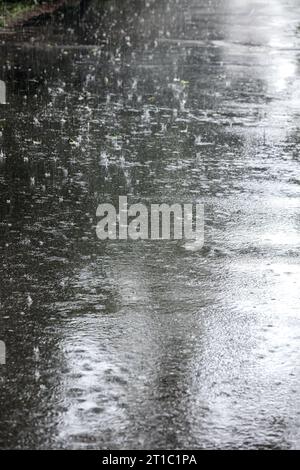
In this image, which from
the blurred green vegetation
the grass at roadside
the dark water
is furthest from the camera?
the blurred green vegetation

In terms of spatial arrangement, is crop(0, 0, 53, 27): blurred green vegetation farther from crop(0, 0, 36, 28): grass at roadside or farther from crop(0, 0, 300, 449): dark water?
crop(0, 0, 300, 449): dark water

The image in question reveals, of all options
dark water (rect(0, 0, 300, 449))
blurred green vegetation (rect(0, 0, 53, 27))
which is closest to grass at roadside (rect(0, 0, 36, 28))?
blurred green vegetation (rect(0, 0, 53, 27))

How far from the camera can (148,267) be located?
6.43 m

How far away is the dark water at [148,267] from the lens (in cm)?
454

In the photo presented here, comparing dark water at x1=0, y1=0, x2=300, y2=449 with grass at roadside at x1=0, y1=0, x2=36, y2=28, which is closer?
dark water at x1=0, y1=0, x2=300, y2=449

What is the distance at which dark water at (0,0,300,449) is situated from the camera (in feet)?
14.9

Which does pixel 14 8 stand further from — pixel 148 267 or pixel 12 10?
pixel 148 267

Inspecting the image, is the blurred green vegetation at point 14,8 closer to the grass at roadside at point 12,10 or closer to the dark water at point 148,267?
the grass at roadside at point 12,10

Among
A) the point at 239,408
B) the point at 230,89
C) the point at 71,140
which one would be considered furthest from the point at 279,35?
the point at 239,408

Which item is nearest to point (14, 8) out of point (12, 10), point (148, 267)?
point (12, 10)

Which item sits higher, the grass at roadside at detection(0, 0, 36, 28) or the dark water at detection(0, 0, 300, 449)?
the dark water at detection(0, 0, 300, 449)

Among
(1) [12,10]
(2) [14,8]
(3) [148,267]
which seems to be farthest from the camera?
(2) [14,8]

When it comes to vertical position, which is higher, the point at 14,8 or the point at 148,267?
the point at 148,267

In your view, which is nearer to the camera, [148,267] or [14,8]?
[148,267]
